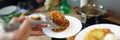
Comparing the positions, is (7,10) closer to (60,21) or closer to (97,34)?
(60,21)

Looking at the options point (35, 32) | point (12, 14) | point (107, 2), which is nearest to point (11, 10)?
point (12, 14)

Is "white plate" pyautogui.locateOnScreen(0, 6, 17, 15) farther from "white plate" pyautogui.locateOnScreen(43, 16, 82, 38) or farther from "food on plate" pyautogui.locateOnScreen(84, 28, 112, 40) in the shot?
"food on plate" pyautogui.locateOnScreen(84, 28, 112, 40)

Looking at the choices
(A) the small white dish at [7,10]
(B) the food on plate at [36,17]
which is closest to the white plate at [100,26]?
(B) the food on plate at [36,17]

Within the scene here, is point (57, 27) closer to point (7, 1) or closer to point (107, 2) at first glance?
point (107, 2)

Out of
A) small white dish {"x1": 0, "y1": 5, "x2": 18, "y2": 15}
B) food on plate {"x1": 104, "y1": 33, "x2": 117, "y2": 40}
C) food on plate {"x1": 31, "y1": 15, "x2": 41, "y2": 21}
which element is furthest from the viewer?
small white dish {"x1": 0, "y1": 5, "x2": 18, "y2": 15}

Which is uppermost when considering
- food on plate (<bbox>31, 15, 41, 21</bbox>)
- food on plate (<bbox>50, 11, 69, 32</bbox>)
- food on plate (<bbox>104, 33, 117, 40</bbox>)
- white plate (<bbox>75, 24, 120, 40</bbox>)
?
food on plate (<bbox>31, 15, 41, 21</bbox>)

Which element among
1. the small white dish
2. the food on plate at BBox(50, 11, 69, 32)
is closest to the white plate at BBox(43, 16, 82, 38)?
the food on plate at BBox(50, 11, 69, 32)

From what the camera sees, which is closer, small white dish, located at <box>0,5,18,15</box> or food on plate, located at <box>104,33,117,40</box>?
food on plate, located at <box>104,33,117,40</box>

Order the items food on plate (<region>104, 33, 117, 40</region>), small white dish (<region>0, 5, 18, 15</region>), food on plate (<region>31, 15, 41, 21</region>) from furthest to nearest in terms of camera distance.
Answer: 1. small white dish (<region>0, 5, 18, 15</region>)
2. food on plate (<region>31, 15, 41, 21</region>)
3. food on plate (<region>104, 33, 117, 40</region>)

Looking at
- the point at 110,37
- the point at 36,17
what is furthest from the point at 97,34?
the point at 36,17
